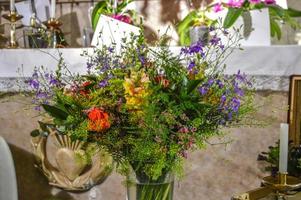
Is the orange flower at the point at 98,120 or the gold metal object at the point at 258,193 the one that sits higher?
the orange flower at the point at 98,120

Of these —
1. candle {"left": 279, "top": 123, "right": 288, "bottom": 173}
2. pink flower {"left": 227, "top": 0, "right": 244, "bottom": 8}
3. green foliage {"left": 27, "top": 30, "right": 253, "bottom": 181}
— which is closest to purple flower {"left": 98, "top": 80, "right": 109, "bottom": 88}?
green foliage {"left": 27, "top": 30, "right": 253, "bottom": 181}

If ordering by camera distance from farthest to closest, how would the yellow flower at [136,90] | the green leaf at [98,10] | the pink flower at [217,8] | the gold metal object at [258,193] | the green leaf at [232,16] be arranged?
1. the green leaf at [98,10]
2. the pink flower at [217,8]
3. the green leaf at [232,16]
4. the gold metal object at [258,193]
5. the yellow flower at [136,90]

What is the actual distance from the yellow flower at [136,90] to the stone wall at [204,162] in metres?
0.68

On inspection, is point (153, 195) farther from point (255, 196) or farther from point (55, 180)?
point (55, 180)

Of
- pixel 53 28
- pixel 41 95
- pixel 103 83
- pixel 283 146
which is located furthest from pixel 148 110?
pixel 53 28

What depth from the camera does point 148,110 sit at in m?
0.79

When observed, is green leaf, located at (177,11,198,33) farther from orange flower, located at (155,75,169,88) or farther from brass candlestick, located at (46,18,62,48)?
orange flower, located at (155,75,169,88)

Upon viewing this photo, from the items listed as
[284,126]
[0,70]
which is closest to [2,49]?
[0,70]

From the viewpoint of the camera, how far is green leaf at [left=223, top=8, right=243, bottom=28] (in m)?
1.35

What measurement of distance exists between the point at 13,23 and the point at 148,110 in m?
0.98

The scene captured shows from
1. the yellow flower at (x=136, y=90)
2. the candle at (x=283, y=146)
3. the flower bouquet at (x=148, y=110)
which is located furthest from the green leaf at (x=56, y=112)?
the candle at (x=283, y=146)

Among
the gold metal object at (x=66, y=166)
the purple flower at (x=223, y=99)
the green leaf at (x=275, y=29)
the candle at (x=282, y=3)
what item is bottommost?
the gold metal object at (x=66, y=166)

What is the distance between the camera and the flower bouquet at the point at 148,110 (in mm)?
801

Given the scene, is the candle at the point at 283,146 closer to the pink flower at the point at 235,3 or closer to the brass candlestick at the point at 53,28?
the pink flower at the point at 235,3
